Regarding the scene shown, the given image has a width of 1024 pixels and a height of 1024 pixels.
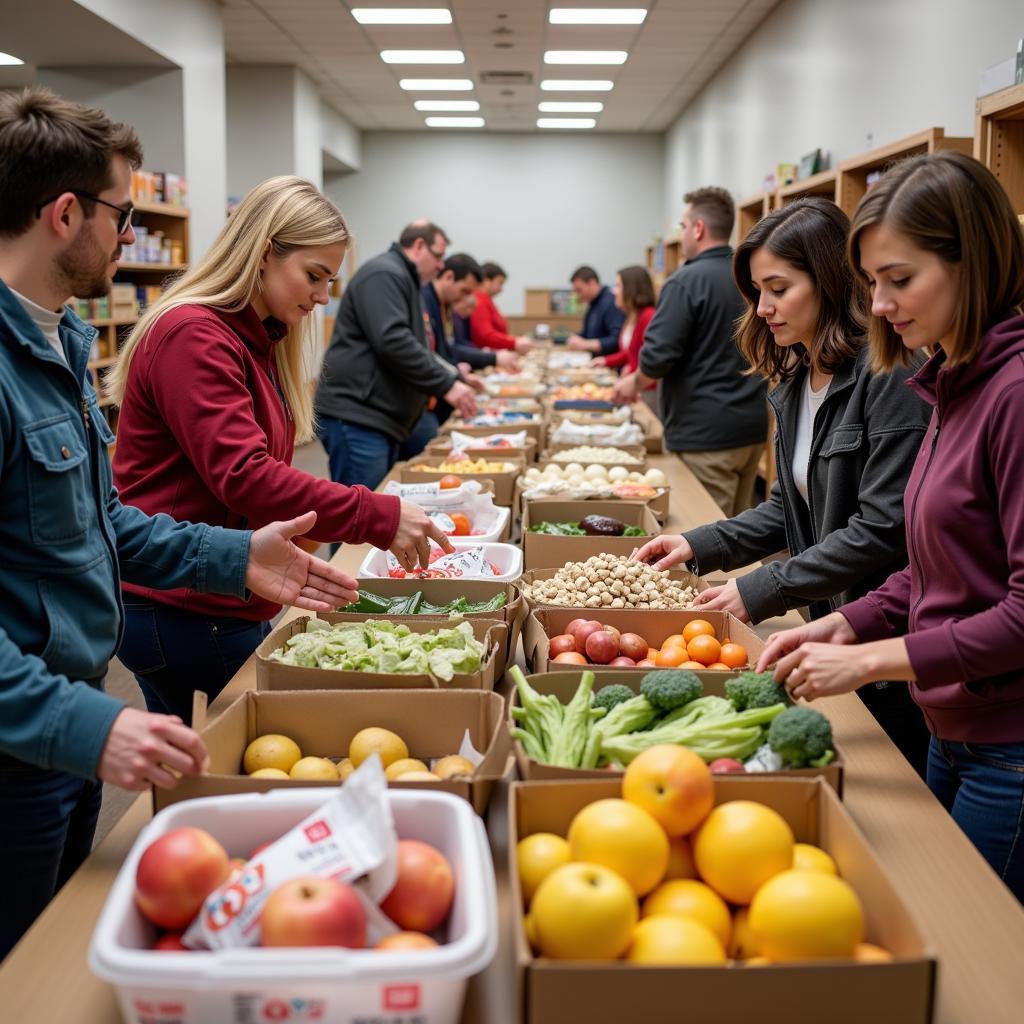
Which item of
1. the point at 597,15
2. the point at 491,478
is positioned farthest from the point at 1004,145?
the point at 597,15

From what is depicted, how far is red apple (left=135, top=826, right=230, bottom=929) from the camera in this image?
1060mm

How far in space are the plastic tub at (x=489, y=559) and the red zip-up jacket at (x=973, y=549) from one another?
1.00 m

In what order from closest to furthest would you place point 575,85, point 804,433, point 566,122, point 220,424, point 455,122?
point 220,424 < point 804,433 < point 575,85 < point 566,122 < point 455,122

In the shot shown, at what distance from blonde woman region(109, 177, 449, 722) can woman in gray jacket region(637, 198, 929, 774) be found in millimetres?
699

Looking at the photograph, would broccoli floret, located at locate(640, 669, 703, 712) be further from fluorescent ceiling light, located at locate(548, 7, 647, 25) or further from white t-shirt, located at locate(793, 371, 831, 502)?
fluorescent ceiling light, located at locate(548, 7, 647, 25)

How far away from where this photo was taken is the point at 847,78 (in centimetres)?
691

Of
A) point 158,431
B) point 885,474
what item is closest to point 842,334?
point 885,474

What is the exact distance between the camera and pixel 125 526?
6.14ft

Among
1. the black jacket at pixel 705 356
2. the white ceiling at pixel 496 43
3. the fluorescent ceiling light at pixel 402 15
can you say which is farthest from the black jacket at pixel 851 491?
the fluorescent ceiling light at pixel 402 15

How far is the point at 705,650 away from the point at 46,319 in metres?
1.18

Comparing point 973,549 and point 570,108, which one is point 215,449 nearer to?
point 973,549

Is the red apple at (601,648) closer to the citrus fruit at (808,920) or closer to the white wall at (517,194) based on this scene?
the citrus fruit at (808,920)

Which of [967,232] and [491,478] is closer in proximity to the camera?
[967,232]

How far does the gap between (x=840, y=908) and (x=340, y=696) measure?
829 millimetres
